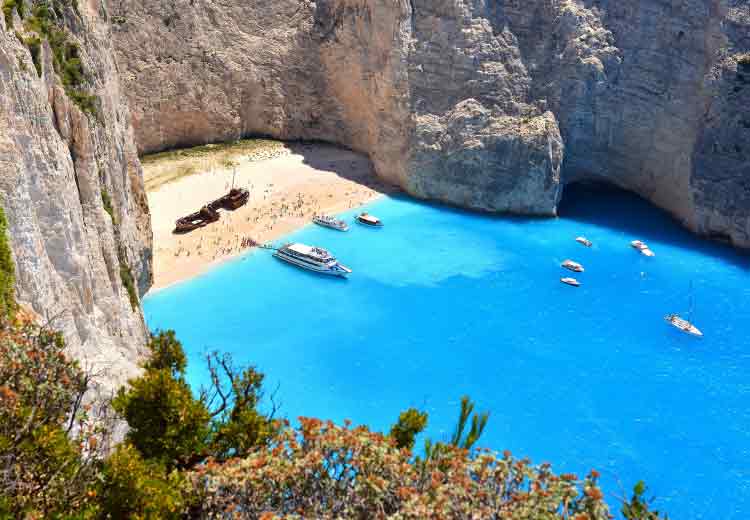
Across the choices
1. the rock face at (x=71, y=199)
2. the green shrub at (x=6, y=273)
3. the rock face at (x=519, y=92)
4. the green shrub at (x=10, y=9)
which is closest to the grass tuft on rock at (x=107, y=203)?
the rock face at (x=71, y=199)

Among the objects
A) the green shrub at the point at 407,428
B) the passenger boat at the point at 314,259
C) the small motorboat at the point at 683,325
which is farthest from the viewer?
the passenger boat at the point at 314,259

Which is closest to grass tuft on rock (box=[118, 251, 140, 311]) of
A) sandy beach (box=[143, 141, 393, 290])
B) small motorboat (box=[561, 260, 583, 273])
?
sandy beach (box=[143, 141, 393, 290])

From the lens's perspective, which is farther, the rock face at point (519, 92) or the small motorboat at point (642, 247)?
the rock face at point (519, 92)

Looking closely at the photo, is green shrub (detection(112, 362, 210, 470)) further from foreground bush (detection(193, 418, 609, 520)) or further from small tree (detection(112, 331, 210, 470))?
foreground bush (detection(193, 418, 609, 520))

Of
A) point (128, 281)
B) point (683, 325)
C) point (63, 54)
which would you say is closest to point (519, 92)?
point (683, 325)

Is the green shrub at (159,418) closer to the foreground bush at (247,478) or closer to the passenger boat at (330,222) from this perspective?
the foreground bush at (247,478)

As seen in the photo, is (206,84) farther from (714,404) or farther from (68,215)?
(714,404)

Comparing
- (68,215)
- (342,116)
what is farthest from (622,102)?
(68,215)
